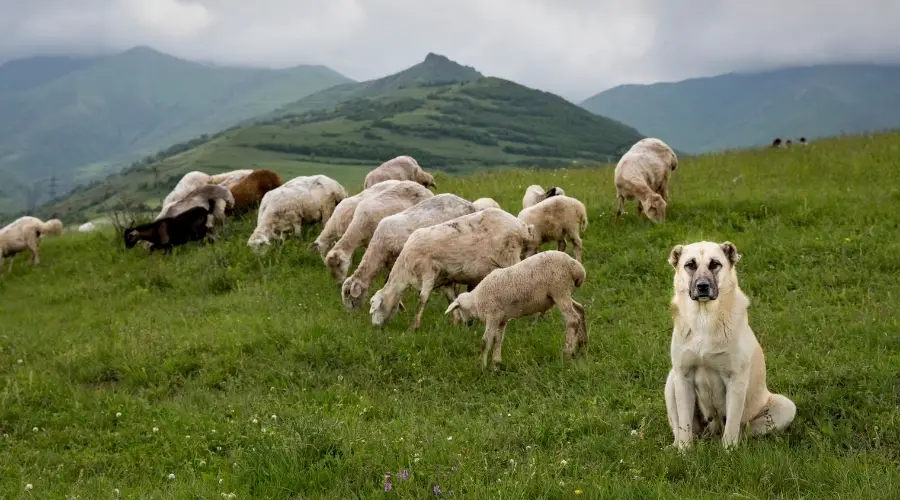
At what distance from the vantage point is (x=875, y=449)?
6336mm

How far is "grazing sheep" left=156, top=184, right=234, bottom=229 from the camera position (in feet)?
63.1

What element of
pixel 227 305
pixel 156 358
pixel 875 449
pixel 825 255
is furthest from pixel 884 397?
pixel 227 305

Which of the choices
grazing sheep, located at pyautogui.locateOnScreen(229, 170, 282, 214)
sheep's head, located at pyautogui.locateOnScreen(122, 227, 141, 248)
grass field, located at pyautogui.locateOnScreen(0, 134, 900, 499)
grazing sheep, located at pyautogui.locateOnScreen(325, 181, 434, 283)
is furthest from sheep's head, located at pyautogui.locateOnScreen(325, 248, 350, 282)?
sheep's head, located at pyautogui.locateOnScreen(122, 227, 141, 248)

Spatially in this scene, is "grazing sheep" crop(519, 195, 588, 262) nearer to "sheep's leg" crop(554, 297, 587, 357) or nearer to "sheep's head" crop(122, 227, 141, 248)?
"sheep's leg" crop(554, 297, 587, 357)

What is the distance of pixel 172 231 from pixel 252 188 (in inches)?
112

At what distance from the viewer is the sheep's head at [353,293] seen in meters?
12.6

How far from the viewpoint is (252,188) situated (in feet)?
68.8

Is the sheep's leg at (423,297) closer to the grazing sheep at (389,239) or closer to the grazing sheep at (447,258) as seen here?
the grazing sheep at (447,258)

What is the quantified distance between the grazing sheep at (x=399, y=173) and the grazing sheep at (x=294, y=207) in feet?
3.44

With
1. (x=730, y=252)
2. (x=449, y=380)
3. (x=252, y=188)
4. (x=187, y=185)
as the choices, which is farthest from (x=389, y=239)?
(x=187, y=185)

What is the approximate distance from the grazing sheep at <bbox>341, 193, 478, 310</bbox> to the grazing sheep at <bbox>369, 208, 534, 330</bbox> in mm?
1185

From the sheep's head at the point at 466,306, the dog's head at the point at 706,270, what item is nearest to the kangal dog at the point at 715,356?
the dog's head at the point at 706,270

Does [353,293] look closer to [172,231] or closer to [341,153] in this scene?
[172,231]

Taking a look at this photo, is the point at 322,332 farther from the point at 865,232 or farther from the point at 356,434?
the point at 865,232
